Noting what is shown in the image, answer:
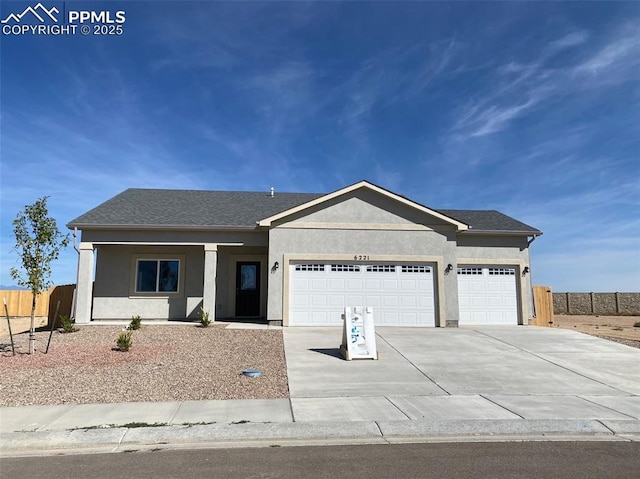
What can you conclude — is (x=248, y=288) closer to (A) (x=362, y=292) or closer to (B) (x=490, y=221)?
(A) (x=362, y=292)

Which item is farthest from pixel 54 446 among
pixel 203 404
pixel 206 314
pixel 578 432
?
pixel 206 314

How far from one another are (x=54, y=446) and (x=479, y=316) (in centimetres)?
1528

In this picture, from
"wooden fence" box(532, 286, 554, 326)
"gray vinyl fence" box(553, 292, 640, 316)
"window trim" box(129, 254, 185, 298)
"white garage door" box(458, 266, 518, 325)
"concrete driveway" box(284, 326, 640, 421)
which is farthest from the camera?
"gray vinyl fence" box(553, 292, 640, 316)

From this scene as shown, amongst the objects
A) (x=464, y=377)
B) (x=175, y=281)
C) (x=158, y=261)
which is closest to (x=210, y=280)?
(x=175, y=281)

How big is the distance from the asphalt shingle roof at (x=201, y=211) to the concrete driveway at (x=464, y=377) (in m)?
5.42

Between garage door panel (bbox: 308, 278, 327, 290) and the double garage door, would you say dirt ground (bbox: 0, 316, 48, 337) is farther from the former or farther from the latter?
garage door panel (bbox: 308, 278, 327, 290)

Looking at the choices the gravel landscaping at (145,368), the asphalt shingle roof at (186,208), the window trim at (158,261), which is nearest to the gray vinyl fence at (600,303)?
the asphalt shingle roof at (186,208)

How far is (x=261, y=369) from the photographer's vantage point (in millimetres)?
9805

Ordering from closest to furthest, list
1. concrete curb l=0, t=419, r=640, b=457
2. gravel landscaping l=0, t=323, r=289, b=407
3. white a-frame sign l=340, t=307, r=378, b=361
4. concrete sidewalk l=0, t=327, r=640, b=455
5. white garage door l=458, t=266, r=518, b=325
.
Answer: concrete curb l=0, t=419, r=640, b=457 → concrete sidewalk l=0, t=327, r=640, b=455 → gravel landscaping l=0, t=323, r=289, b=407 → white a-frame sign l=340, t=307, r=378, b=361 → white garage door l=458, t=266, r=518, b=325

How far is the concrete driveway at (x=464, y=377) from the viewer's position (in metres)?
7.18

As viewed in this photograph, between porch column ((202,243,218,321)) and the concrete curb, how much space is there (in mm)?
10659

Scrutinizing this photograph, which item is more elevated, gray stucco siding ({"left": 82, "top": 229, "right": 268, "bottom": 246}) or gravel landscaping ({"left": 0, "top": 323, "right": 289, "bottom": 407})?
gray stucco siding ({"left": 82, "top": 229, "right": 268, "bottom": 246})

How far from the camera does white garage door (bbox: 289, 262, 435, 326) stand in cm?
1600

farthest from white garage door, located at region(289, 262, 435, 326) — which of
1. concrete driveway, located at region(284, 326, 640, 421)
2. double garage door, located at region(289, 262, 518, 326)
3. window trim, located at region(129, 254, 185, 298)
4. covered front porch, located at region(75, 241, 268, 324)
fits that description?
window trim, located at region(129, 254, 185, 298)
